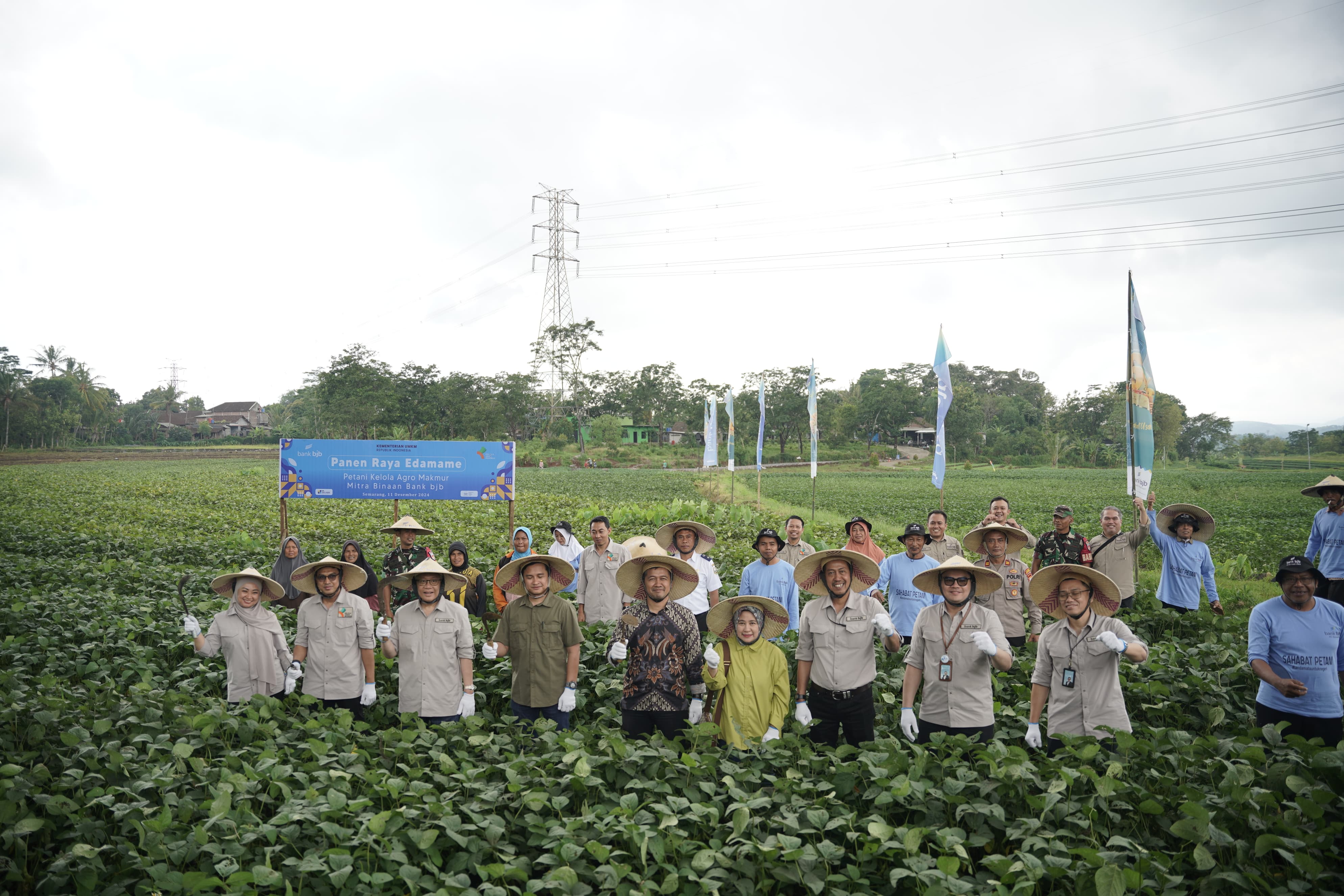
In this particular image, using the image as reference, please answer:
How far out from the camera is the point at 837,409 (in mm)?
62719

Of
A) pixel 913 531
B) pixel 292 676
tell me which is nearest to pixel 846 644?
pixel 913 531

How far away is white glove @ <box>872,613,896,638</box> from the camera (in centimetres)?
480

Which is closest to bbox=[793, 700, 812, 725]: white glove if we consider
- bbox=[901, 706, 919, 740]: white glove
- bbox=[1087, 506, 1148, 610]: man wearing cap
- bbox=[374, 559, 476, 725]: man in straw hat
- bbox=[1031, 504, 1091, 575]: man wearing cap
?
bbox=[901, 706, 919, 740]: white glove

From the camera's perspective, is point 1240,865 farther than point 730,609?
No

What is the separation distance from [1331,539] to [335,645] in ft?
27.7

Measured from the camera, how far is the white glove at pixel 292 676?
5461 millimetres

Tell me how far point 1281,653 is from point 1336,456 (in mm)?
64089

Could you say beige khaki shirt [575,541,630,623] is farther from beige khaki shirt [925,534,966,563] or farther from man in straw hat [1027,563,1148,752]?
man in straw hat [1027,563,1148,752]

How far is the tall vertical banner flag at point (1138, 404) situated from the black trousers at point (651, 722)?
20.4 ft

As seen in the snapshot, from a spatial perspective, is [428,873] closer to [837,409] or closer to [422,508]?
[422,508]

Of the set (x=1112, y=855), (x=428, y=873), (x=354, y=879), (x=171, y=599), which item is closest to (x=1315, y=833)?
(x=1112, y=855)

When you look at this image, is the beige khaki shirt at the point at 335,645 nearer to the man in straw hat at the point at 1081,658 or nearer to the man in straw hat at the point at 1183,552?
the man in straw hat at the point at 1081,658

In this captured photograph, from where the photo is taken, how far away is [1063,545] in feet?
24.1

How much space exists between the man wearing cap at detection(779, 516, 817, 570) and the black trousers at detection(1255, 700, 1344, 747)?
3494mm
